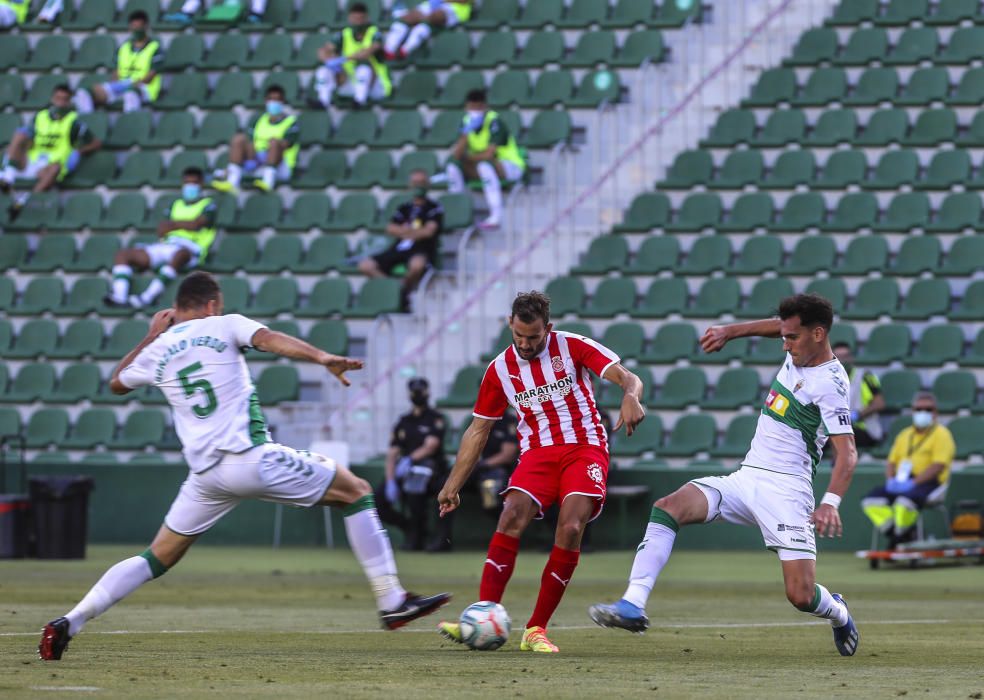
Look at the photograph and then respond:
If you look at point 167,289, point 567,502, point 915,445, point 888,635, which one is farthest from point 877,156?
point 567,502

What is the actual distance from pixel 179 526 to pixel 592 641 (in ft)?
9.30

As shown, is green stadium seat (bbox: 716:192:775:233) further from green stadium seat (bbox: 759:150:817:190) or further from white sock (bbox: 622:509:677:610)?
white sock (bbox: 622:509:677:610)

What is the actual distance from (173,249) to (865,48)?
1055cm

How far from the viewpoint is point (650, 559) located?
30.7ft

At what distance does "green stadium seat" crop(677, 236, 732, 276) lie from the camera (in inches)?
889

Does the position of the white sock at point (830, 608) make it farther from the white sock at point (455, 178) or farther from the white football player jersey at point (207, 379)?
the white sock at point (455, 178)

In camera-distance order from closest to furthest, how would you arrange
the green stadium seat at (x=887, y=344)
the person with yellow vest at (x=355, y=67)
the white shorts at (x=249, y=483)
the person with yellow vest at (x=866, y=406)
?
the white shorts at (x=249, y=483), the person with yellow vest at (x=866, y=406), the green stadium seat at (x=887, y=344), the person with yellow vest at (x=355, y=67)

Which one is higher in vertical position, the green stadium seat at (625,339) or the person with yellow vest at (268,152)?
the person with yellow vest at (268,152)

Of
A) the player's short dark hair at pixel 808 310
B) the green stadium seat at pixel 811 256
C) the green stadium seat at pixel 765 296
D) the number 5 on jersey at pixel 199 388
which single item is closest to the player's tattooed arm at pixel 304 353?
the number 5 on jersey at pixel 199 388

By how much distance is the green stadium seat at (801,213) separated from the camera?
22.8 m

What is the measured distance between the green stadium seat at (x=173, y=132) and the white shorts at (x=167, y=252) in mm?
2782

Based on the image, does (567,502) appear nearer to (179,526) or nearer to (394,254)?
(179,526)

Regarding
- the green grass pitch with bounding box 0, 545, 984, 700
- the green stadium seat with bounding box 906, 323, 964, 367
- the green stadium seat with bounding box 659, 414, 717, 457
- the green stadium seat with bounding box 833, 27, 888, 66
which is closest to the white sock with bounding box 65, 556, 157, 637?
the green grass pitch with bounding box 0, 545, 984, 700

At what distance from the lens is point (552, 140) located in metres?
24.7
